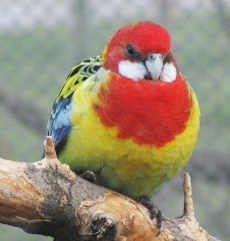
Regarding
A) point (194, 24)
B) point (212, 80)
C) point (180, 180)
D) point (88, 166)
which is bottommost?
point (180, 180)

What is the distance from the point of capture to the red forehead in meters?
2.47

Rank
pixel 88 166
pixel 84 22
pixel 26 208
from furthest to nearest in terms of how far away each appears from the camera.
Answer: pixel 84 22
pixel 88 166
pixel 26 208

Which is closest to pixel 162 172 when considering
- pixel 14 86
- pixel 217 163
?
pixel 217 163

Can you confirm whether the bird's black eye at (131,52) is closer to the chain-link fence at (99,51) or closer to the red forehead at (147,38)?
the red forehead at (147,38)

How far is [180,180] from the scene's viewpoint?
4016mm

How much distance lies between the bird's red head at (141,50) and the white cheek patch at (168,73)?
0.03 meters

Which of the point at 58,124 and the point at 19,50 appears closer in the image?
the point at 58,124

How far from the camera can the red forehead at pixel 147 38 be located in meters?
2.47

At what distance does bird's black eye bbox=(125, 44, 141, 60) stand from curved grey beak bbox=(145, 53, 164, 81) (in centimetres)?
4

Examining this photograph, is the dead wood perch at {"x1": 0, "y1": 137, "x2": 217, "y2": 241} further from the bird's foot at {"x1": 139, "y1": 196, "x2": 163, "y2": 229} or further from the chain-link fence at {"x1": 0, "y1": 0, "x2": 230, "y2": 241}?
the chain-link fence at {"x1": 0, "y1": 0, "x2": 230, "y2": 241}

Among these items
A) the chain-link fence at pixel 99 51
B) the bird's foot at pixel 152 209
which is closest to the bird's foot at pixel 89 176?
the bird's foot at pixel 152 209

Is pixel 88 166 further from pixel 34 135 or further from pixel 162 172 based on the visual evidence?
pixel 34 135

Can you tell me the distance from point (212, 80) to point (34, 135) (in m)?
1.05

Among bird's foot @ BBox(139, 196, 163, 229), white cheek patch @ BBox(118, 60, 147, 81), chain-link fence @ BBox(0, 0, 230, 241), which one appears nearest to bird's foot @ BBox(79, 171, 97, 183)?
bird's foot @ BBox(139, 196, 163, 229)
